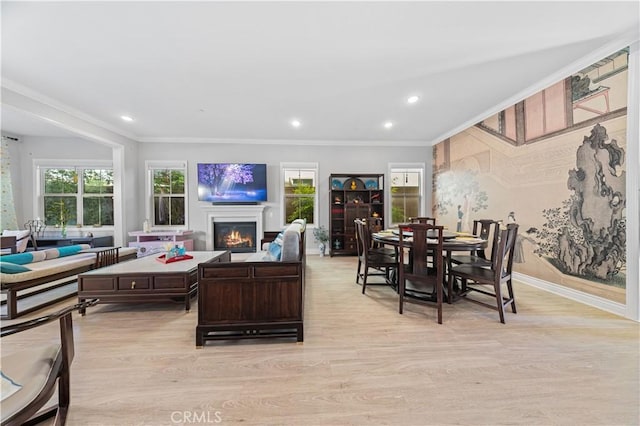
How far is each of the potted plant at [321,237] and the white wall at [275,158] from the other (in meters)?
0.18

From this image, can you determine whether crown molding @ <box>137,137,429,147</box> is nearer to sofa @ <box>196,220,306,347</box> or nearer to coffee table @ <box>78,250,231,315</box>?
coffee table @ <box>78,250,231,315</box>

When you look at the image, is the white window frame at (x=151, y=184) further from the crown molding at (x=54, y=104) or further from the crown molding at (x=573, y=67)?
the crown molding at (x=573, y=67)

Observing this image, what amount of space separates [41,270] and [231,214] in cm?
332

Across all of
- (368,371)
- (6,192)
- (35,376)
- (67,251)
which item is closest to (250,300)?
(368,371)

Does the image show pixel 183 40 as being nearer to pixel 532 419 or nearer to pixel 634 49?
pixel 532 419

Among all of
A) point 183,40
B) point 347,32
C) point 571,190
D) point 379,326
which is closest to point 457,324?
point 379,326

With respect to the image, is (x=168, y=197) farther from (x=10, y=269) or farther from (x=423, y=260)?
(x=423, y=260)

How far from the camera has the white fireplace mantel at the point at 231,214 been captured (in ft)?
19.1

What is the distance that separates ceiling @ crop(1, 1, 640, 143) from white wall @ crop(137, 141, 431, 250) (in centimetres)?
145

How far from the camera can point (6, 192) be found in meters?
5.14

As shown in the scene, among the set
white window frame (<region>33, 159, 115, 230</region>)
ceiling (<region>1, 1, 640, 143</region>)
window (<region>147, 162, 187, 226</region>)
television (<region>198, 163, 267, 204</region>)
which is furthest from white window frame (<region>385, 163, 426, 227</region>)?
white window frame (<region>33, 159, 115, 230</region>)

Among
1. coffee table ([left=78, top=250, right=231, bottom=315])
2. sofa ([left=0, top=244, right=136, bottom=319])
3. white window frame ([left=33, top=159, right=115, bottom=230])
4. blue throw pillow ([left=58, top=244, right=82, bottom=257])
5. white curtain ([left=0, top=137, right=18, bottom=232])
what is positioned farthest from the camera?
white window frame ([left=33, top=159, right=115, bottom=230])

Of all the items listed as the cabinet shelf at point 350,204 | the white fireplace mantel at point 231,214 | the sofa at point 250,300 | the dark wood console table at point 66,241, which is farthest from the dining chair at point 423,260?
the dark wood console table at point 66,241

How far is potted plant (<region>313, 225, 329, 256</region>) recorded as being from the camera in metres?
5.95
